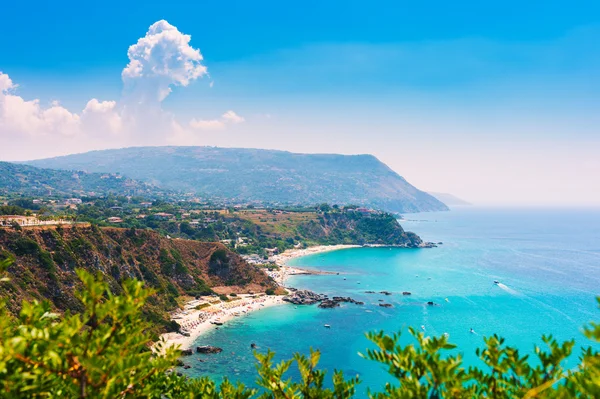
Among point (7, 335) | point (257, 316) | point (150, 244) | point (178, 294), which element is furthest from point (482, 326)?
point (7, 335)

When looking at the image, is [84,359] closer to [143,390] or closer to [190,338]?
[143,390]

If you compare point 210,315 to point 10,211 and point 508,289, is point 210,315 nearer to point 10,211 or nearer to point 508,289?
point 10,211

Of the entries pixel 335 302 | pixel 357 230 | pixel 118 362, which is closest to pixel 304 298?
pixel 335 302

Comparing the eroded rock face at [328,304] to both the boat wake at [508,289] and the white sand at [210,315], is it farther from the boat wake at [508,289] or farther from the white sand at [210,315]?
the boat wake at [508,289]

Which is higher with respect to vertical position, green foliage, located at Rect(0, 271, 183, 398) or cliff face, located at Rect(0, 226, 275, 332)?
green foliage, located at Rect(0, 271, 183, 398)

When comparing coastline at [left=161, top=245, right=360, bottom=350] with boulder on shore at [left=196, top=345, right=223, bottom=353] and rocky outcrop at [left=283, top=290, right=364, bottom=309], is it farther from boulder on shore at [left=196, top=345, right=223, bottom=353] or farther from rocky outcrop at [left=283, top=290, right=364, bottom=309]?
rocky outcrop at [left=283, top=290, right=364, bottom=309]

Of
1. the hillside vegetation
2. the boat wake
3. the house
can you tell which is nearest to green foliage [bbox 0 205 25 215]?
the house
